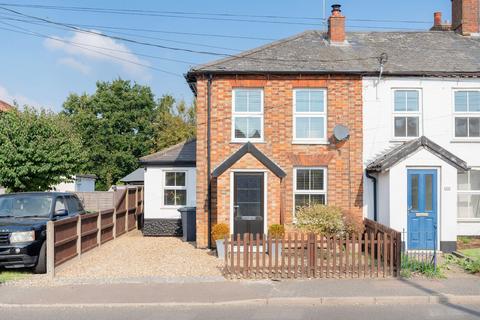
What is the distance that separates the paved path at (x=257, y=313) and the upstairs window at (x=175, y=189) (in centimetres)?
1040

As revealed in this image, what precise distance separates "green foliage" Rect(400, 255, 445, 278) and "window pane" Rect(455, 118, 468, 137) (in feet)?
20.2

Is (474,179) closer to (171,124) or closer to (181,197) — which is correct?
(181,197)

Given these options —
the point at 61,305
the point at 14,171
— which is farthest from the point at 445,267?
the point at 14,171

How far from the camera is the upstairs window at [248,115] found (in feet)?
53.4

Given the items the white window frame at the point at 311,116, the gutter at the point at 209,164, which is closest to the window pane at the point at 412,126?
the white window frame at the point at 311,116

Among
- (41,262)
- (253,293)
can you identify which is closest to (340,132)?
(253,293)

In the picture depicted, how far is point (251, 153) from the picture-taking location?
14914mm

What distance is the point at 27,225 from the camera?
38.8ft

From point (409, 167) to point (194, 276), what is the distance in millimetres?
7135

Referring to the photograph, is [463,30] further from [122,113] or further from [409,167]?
[122,113]

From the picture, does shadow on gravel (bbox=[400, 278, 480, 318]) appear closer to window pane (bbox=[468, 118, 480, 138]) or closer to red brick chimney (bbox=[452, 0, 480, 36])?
window pane (bbox=[468, 118, 480, 138])

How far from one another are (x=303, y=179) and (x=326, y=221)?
8.08 feet

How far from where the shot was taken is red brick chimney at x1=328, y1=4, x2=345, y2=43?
59.7 ft

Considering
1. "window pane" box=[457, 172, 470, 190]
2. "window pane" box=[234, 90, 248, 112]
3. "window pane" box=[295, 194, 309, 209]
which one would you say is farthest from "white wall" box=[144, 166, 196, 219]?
"window pane" box=[457, 172, 470, 190]
